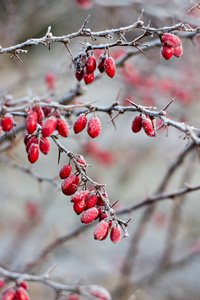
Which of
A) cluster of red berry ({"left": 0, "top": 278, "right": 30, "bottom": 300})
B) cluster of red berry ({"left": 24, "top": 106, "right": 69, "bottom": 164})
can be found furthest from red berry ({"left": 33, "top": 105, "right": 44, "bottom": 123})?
cluster of red berry ({"left": 0, "top": 278, "right": 30, "bottom": 300})

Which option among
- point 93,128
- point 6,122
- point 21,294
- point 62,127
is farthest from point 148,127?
point 21,294

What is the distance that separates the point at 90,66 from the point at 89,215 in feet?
1.84

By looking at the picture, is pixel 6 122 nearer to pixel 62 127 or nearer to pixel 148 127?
pixel 62 127

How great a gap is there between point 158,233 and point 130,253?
2747 millimetres

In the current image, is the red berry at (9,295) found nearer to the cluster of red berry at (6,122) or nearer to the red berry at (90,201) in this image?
the red berry at (90,201)

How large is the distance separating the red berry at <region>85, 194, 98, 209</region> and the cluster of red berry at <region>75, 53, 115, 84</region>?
452 mm

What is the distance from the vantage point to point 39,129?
144 centimetres

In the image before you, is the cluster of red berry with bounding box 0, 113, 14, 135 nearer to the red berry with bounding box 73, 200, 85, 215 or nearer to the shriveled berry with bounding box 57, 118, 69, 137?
the shriveled berry with bounding box 57, 118, 69, 137

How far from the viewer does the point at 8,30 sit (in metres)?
3.49

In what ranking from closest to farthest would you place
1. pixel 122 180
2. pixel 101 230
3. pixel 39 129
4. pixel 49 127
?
pixel 101 230, pixel 49 127, pixel 39 129, pixel 122 180

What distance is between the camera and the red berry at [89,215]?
1.24 meters

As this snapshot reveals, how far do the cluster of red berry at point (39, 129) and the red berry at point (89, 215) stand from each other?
0.95ft

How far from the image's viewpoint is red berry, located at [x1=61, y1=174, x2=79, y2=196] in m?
1.34

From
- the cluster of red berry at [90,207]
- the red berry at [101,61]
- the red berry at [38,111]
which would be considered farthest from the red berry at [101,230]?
the red berry at [101,61]
